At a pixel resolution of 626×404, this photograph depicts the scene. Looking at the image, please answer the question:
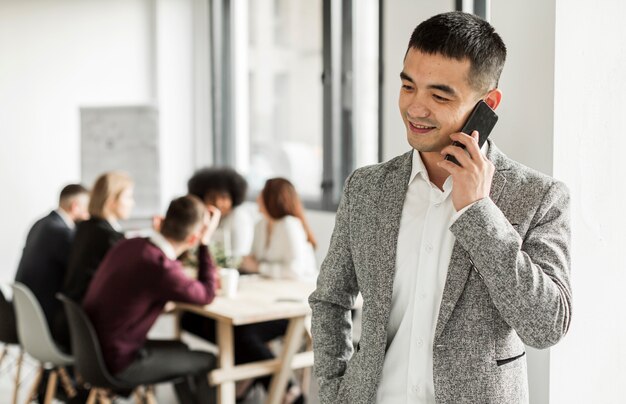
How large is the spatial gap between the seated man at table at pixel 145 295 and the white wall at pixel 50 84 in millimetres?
2875

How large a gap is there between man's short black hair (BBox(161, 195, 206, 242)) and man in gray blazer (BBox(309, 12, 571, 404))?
1.90 m

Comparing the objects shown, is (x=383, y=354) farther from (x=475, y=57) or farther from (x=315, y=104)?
(x=315, y=104)

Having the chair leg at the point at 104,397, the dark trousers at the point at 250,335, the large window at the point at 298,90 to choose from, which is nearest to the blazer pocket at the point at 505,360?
the chair leg at the point at 104,397

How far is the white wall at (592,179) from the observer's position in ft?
6.85

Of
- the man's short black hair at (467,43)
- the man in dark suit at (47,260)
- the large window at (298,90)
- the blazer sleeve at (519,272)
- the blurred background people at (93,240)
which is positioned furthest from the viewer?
the large window at (298,90)

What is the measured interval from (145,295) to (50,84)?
11.0 feet

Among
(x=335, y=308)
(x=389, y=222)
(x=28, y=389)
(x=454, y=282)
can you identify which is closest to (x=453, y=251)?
(x=454, y=282)

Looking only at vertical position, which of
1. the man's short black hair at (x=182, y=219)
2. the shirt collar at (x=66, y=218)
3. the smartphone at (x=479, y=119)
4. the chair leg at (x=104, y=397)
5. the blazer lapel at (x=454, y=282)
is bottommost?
the chair leg at (x=104, y=397)

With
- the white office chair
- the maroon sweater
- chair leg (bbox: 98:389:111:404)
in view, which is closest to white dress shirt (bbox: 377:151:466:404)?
the maroon sweater

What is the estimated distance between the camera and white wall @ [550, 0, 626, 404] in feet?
6.85

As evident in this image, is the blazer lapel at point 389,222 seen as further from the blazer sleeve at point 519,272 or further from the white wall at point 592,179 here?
the white wall at point 592,179

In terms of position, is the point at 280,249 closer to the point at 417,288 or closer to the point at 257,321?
the point at 257,321

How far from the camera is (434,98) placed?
155 centimetres

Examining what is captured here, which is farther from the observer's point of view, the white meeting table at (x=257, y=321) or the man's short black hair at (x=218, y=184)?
the man's short black hair at (x=218, y=184)
